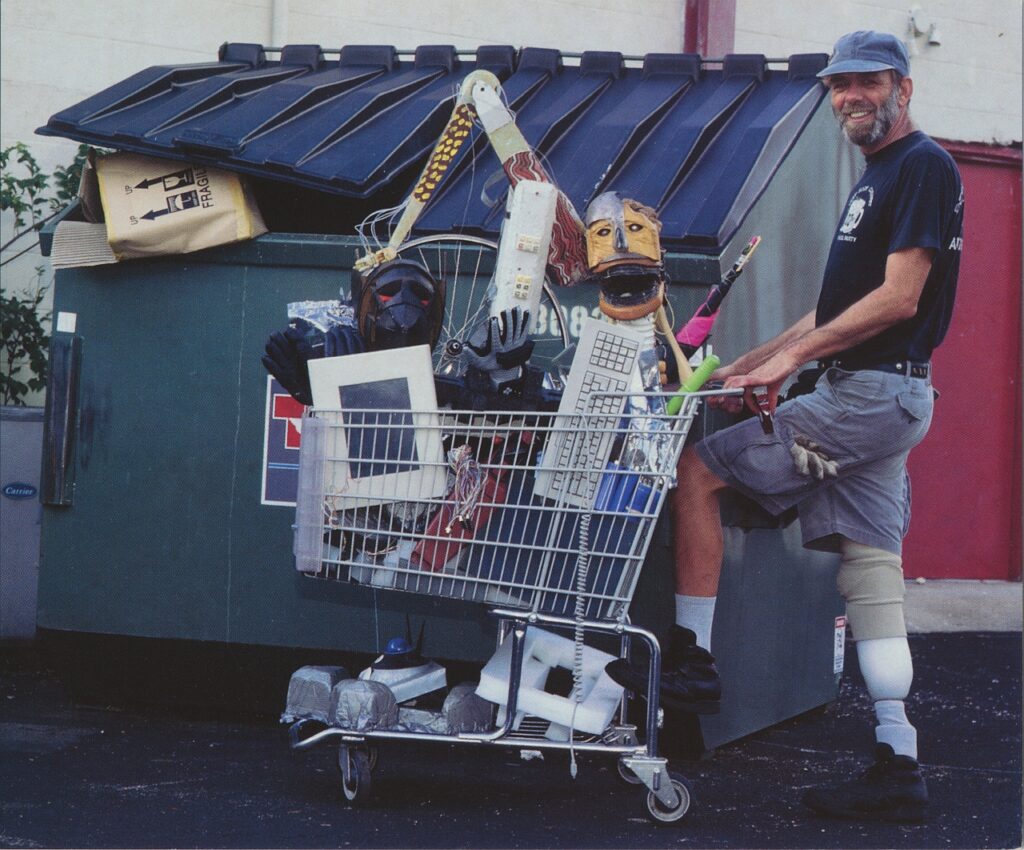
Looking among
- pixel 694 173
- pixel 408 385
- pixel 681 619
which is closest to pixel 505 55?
pixel 694 173

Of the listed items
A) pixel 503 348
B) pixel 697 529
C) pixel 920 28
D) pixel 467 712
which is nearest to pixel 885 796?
pixel 697 529

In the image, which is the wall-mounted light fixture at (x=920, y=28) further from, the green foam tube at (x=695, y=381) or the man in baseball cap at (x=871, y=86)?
the green foam tube at (x=695, y=381)

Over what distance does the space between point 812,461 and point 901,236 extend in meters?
0.56

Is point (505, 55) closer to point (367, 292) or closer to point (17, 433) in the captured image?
point (367, 292)

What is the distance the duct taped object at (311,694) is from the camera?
3.61 metres

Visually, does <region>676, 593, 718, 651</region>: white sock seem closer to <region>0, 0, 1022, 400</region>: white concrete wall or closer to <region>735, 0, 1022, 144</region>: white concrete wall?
<region>0, 0, 1022, 400</region>: white concrete wall

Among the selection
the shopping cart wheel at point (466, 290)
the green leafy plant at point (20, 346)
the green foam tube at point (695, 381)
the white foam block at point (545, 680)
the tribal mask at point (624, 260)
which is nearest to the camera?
the green foam tube at point (695, 381)

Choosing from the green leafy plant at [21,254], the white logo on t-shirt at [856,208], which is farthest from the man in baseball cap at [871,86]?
the green leafy plant at [21,254]

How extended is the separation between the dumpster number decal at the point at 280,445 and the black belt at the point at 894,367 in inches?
60.3

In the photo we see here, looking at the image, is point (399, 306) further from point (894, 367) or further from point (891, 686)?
point (891, 686)

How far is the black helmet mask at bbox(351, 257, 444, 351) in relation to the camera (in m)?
3.62

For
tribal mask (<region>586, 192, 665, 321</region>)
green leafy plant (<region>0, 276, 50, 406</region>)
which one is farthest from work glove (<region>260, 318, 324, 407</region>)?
green leafy plant (<region>0, 276, 50, 406</region>)

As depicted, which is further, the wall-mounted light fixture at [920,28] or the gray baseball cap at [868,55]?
the wall-mounted light fixture at [920,28]

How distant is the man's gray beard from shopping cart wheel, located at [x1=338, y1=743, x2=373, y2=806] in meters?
1.90
